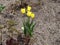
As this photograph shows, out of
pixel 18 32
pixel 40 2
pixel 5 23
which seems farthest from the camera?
pixel 40 2

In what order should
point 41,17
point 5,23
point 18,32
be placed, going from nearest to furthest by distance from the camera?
point 18,32
point 5,23
point 41,17

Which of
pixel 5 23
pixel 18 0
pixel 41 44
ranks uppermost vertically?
pixel 18 0

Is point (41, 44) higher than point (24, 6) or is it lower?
lower

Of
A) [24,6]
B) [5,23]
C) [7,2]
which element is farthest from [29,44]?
[7,2]

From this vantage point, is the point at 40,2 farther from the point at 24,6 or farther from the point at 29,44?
the point at 29,44

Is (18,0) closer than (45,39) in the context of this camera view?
No

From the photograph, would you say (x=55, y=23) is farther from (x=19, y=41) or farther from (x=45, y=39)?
(x=19, y=41)
